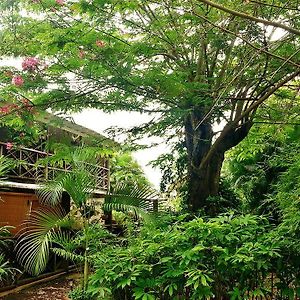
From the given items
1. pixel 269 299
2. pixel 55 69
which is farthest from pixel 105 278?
pixel 55 69

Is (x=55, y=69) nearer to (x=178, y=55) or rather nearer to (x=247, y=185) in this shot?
(x=178, y=55)

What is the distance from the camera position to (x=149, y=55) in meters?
4.84

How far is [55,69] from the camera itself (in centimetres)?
476

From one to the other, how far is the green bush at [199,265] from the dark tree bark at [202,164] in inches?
117

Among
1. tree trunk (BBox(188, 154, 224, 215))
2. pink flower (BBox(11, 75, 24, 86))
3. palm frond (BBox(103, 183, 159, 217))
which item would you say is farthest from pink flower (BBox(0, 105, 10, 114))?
tree trunk (BBox(188, 154, 224, 215))

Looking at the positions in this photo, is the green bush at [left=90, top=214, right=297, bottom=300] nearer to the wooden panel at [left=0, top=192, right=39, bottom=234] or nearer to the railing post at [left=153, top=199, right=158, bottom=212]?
the railing post at [left=153, top=199, right=158, bottom=212]

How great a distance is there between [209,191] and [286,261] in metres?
3.34

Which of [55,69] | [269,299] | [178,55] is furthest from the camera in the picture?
[178,55]

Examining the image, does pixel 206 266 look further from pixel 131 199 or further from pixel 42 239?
pixel 42 239

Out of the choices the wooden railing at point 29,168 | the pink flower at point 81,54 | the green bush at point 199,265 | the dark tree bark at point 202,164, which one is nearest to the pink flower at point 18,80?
the pink flower at point 81,54

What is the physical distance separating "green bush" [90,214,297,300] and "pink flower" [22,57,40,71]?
2.68m

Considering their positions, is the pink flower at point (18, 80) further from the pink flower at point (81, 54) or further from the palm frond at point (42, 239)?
the palm frond at point (42, 239)

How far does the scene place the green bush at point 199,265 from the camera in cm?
312

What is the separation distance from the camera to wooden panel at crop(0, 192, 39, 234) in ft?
28.4
